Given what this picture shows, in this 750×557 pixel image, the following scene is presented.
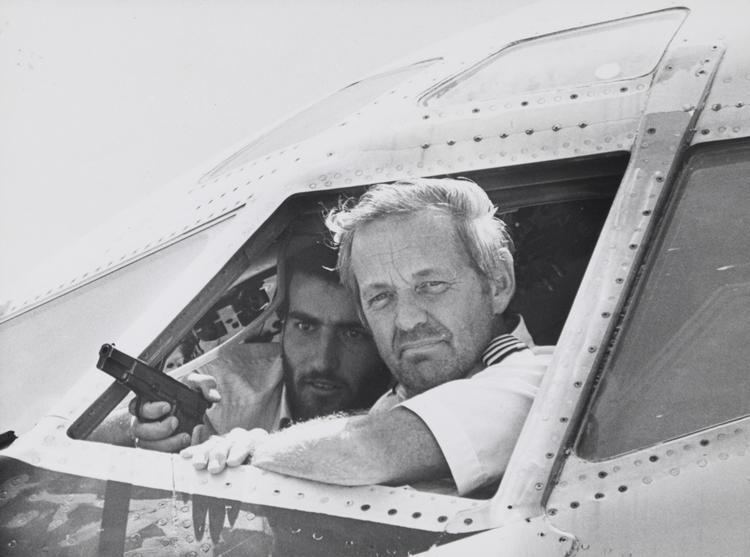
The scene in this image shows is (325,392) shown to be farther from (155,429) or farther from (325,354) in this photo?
(155,429)

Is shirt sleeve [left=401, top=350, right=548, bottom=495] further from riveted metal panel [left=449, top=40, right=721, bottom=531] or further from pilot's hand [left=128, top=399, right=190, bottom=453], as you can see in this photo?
pilot's hand [left=128, top=399, right=190, bottom=453]

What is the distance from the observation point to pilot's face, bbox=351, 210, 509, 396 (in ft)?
15.8

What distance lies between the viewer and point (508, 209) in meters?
5.07

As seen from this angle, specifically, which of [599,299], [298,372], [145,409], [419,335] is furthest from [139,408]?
[599,299]

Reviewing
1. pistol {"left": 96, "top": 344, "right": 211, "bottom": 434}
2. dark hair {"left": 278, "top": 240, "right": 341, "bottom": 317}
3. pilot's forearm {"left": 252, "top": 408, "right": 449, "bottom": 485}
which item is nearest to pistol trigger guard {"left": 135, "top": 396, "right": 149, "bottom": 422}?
pistol {"left": 96, "top": 344, "right": 211, "bottom": 434}

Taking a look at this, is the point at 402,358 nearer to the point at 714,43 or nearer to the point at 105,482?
the point at 105,482

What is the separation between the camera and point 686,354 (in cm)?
432

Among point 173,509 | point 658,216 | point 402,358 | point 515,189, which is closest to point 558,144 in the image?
point 515,189

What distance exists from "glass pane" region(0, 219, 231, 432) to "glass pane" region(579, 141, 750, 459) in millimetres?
2025

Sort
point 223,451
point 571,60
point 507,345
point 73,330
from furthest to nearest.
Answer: point 73,330 < point 571,60 < point 507,345 < point 223,451

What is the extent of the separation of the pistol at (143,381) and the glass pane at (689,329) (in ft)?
5.37

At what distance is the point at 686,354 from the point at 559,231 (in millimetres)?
848

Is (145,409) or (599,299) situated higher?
(599,299)

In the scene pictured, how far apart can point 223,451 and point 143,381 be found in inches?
20.4
